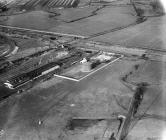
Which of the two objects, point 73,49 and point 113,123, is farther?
point 73,49

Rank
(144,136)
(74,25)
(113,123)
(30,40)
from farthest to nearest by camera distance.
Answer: (74,25)
(30,40)
(113,123)
(144,136)

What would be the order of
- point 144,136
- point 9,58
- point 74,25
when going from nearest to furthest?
1. point 144,136
2. point 9,58
3. point 74,25

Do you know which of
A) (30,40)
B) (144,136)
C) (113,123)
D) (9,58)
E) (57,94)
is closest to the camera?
(144,136)

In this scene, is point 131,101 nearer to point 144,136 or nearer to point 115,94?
point 115,94

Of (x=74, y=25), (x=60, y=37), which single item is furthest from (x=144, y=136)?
(x=74, y=25)

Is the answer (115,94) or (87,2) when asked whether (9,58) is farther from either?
(87,2)

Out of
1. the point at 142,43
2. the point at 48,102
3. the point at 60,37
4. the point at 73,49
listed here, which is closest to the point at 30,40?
the point at 60,37
